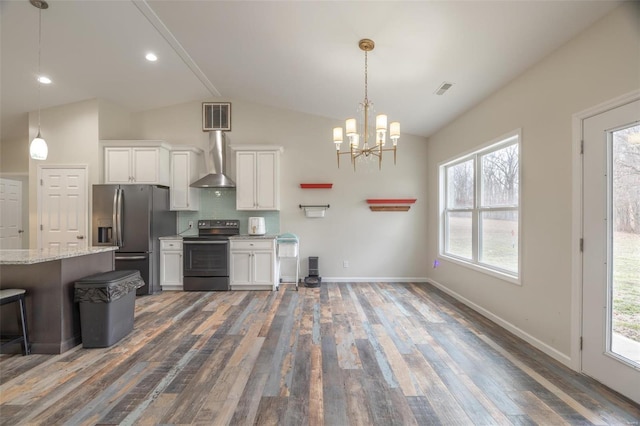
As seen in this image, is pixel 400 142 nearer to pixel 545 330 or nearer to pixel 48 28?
pixel 545 330

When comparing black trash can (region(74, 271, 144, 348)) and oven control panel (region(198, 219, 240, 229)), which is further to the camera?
oven control panel (region(198, 219, 240, 229))

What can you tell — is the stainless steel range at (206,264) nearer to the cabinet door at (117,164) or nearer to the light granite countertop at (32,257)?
the cabinet door at (117,164)

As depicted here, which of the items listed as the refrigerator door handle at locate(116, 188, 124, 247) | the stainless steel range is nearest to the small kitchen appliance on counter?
the stainless steel range

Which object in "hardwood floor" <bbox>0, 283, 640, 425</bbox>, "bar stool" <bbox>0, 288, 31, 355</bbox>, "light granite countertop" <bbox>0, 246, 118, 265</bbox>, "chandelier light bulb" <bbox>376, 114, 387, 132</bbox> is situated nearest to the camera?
"hardwood floor" <bbox>0, 283, 640, 425</bbox>

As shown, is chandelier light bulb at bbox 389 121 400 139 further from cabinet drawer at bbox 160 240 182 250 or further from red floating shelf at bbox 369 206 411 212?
cabinet drawer at bbox 160 240 182 250

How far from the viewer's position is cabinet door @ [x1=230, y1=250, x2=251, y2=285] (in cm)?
456

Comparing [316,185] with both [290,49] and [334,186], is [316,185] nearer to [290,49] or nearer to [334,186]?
[334,186]

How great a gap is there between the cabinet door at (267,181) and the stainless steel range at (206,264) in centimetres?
93

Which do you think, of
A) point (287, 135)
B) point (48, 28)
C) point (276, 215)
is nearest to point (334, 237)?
point (276, 215)

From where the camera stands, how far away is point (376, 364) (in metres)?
2.26

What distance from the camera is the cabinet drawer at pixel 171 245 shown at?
455 cm

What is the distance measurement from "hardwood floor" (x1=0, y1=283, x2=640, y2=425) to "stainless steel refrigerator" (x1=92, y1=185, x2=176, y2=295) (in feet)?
4.39

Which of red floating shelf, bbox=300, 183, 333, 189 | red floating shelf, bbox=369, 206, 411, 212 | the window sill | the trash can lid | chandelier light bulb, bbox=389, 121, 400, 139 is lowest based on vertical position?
the window sill

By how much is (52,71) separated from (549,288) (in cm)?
645
